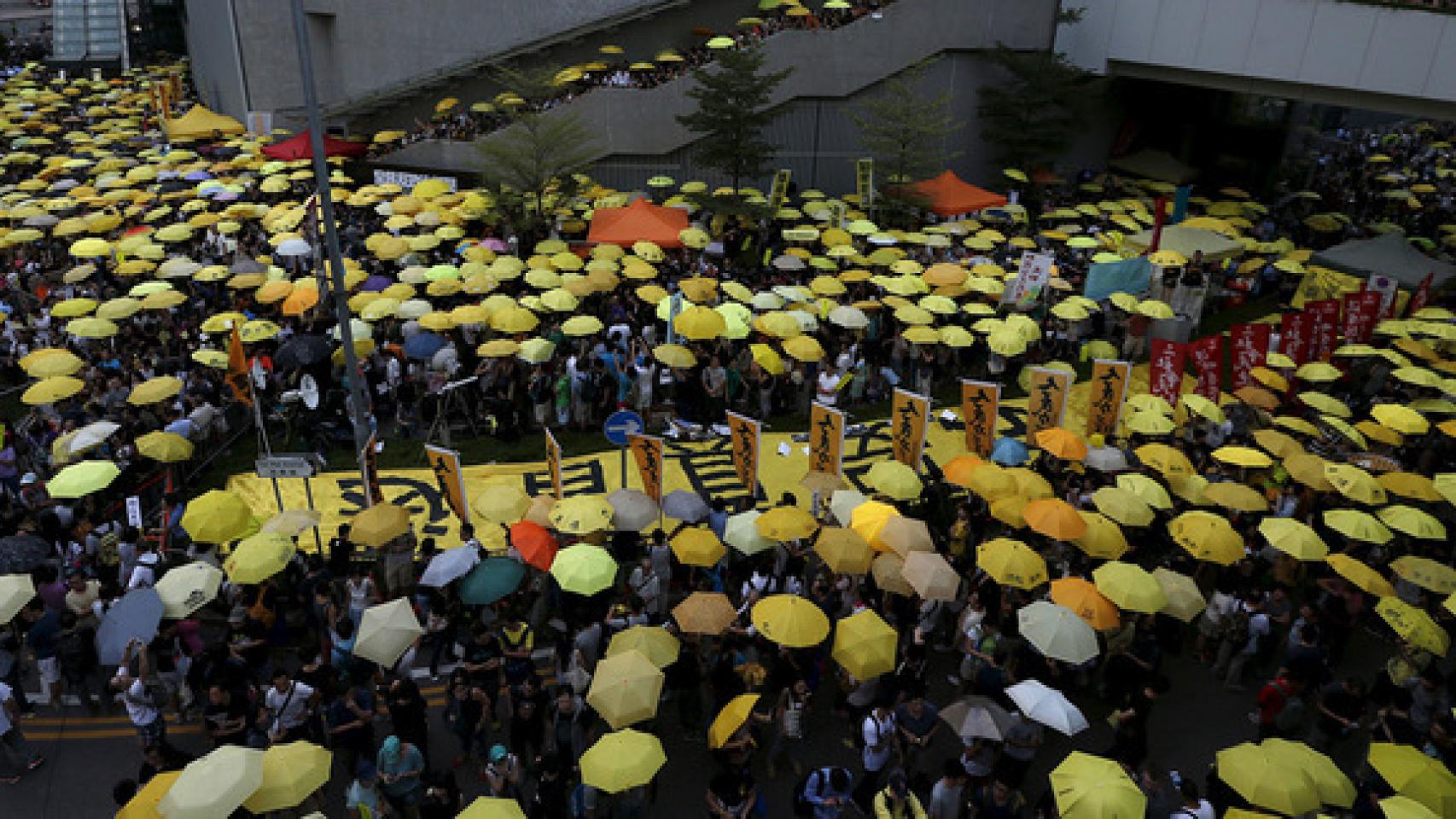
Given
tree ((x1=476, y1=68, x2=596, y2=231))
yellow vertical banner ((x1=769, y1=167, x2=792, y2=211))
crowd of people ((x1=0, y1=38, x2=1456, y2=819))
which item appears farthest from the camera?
yellow vertical banner ((x1=769, y1=167, x2=792, y2=211))

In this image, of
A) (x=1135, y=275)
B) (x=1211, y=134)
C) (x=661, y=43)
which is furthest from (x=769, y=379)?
(x=1211, y=134)

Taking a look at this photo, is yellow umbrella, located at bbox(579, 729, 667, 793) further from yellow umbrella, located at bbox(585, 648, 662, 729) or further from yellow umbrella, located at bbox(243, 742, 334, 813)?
yellow umbrella, located at bbox(243, 742, 334, 813)

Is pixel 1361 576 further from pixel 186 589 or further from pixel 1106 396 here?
pixel 186 589

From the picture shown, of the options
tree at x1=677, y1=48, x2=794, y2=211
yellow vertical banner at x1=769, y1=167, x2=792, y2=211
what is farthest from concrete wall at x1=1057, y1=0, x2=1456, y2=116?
yellow vertical banner at x1=769, y1=167, x2=792, y2=211

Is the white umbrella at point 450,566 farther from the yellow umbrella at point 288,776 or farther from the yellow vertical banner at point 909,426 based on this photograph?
the yellow vertical banner at point 909,426

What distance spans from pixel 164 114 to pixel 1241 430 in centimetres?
3747

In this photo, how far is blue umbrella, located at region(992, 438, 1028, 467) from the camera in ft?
43.7

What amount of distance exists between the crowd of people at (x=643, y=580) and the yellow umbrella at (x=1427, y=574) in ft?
0.20

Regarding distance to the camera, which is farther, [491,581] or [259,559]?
[491,581]

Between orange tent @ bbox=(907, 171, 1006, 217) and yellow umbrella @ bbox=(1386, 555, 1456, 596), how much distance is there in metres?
15.7

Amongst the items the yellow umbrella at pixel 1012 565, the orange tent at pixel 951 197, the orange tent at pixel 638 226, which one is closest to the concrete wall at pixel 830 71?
the orange tent at pixel 951 197

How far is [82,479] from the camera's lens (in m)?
11.6

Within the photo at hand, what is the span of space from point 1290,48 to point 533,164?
731 inches

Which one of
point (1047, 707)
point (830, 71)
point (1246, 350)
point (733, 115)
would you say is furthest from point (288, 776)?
point (830, 71)
